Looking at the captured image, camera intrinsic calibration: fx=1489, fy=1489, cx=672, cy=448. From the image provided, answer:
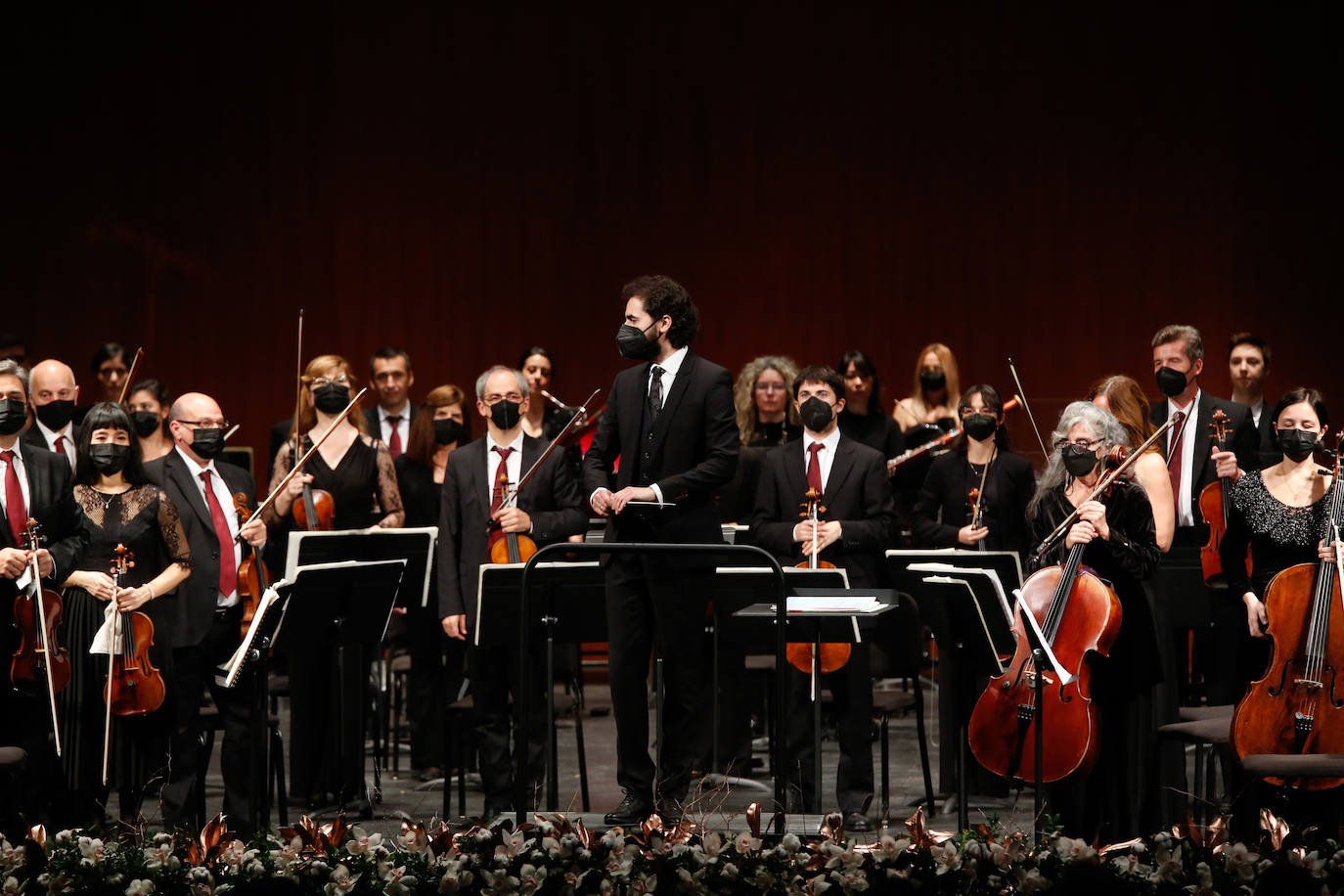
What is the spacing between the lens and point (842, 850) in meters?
2.71

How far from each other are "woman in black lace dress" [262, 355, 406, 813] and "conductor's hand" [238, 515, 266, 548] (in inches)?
18.6

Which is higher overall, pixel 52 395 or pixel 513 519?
pixel 52 395

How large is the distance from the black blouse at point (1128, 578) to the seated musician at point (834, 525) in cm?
95

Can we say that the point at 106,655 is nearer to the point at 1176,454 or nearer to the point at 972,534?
the point at 972,534

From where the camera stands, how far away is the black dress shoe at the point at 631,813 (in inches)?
145

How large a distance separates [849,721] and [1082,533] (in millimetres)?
1195

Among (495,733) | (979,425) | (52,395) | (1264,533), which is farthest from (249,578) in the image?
(1264,533)

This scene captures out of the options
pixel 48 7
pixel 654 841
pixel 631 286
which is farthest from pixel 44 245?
pixel 654 841

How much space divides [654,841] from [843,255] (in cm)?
596

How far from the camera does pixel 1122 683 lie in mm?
4020

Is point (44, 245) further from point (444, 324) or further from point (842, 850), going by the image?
point (842, 850)

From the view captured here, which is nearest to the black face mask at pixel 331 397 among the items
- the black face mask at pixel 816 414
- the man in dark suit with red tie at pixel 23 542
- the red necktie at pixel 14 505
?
the man in dark suit with red tie at pixel 23 542

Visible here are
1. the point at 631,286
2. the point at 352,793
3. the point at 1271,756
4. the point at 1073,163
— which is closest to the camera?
the point at 1271,756

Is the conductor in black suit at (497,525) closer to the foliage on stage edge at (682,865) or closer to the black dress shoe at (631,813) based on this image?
the black dress shoe at (631,813)
